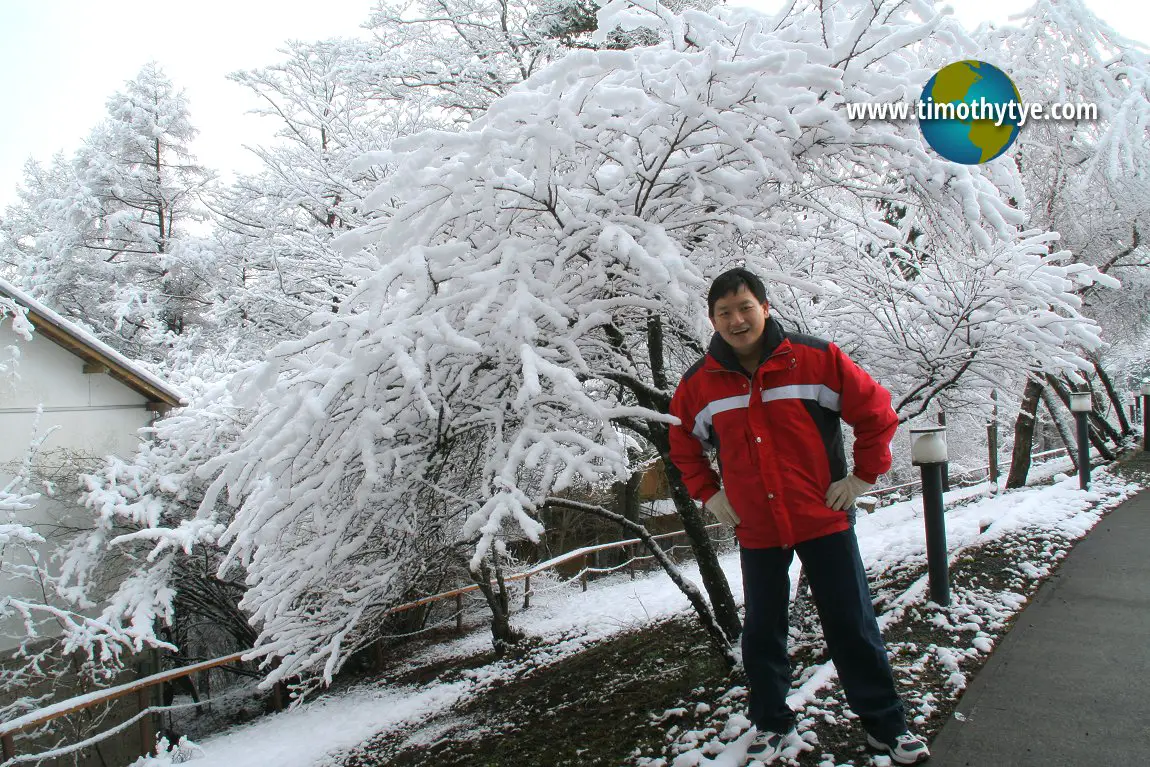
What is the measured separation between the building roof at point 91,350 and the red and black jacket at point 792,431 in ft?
30.6

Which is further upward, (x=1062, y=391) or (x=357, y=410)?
(x=357, y=410)

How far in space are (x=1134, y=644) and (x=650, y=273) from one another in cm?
339

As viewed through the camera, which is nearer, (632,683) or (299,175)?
(632,683)

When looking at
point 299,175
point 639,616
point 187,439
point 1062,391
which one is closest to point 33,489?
point 187,439

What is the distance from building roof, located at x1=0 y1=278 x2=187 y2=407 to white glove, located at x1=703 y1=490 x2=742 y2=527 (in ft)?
30.1

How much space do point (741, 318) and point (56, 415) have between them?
10642 mm

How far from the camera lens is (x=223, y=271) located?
14.0 meters

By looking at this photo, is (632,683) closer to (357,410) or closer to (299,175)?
(357,410)

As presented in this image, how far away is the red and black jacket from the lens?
2.23 meters

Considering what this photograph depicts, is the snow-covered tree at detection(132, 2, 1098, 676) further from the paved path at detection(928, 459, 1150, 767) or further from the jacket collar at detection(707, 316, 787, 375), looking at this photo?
the paved path at detection(928, 459, 1150, 767)

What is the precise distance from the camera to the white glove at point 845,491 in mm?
2225

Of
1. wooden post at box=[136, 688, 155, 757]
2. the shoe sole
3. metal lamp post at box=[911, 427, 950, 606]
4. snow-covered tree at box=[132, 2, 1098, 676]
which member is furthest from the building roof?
the shoe sole

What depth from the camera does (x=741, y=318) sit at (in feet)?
7.61

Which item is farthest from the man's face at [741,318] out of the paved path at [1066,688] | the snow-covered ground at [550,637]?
the snow-covered ground at [550,637]
